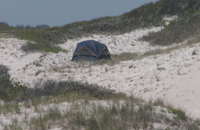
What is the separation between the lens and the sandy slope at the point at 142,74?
8.22 m

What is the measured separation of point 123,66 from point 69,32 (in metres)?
20.3

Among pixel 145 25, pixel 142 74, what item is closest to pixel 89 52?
pixel 142 74

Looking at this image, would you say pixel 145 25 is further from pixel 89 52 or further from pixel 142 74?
pixel 142 74

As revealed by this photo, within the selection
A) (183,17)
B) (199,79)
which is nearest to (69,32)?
(183,17)

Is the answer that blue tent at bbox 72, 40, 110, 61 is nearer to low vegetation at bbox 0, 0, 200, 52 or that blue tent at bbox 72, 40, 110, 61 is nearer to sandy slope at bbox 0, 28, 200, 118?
sandy slope at bbox 0, 28, 200, 118

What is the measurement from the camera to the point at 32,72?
15289 millimetres

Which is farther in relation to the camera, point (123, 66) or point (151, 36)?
point (151, 36)

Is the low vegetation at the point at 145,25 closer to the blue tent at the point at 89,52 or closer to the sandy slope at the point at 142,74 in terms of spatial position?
the blue tent at the point at 89,52

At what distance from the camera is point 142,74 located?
37.3 feet

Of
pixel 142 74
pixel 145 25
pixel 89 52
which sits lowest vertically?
pixel 142 74

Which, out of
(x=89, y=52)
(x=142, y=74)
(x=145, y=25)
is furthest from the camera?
(x=145, y=25)

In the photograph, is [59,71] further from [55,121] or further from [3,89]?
[55,121]

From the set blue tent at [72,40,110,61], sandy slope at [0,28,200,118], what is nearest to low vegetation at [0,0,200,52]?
blue tent at [72,40,110,61]

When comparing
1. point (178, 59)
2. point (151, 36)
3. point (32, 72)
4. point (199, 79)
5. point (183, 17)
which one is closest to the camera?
point (199, 79)
